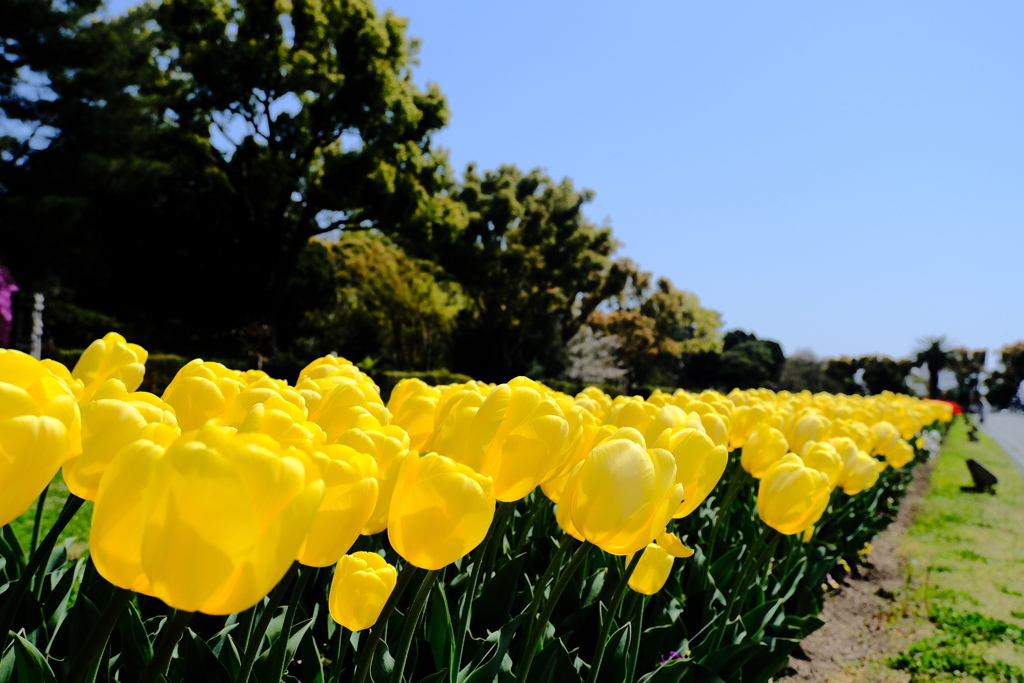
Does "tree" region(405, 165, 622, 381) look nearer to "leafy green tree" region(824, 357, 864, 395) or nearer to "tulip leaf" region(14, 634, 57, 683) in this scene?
"tulip leaf" region(14, 634, 57, 683)

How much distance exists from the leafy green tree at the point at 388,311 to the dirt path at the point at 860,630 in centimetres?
2018

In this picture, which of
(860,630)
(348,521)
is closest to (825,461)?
(348,521)

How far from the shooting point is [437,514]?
0.87 m

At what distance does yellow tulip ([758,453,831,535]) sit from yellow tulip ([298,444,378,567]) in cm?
130

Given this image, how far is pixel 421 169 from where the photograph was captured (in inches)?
752

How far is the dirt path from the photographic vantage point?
127 inches

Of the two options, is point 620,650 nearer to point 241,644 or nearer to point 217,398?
point 241,644

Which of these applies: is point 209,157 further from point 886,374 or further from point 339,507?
point 886,374

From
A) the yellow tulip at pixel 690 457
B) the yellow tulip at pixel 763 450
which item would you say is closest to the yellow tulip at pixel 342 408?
the yellow tulip at pixel 690 457

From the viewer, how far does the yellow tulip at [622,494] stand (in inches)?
40.3

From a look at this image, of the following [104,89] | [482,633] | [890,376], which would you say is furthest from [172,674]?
[890,376]

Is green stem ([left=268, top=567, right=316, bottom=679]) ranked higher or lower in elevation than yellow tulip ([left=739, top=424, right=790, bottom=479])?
lower

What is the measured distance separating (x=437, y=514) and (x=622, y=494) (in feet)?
0.98

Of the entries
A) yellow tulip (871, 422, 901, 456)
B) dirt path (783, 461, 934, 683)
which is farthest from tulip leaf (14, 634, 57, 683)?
yellow tulip (871, 422, 901, 456)
